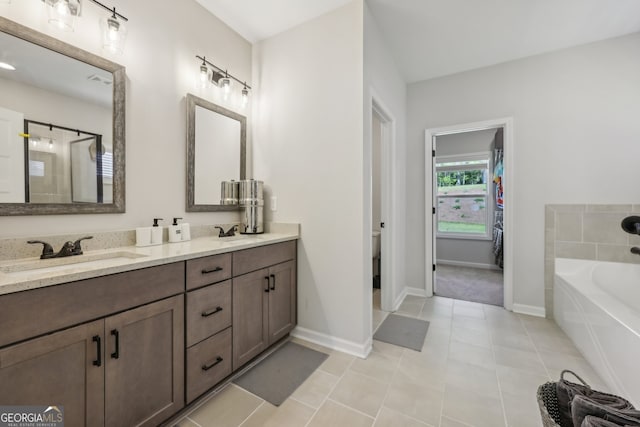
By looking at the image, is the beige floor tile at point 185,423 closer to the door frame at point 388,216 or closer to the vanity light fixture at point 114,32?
the door frame at point 388,216

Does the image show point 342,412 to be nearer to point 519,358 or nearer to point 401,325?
point 401,325

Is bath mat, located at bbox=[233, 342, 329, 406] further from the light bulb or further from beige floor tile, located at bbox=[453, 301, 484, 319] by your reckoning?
the light bulb

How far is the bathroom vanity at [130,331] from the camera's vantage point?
2.96ft

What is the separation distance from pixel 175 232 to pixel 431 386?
6.64ft

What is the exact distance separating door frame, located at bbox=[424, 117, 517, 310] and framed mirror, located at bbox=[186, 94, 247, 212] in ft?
7.49

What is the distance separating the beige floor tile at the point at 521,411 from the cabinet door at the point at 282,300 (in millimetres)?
1518

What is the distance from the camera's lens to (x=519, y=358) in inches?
77.3

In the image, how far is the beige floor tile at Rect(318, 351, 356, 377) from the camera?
182cm

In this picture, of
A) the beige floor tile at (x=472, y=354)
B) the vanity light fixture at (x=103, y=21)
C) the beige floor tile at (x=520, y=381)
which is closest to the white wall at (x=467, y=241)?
the beige floor tile at (x=472, y=354)

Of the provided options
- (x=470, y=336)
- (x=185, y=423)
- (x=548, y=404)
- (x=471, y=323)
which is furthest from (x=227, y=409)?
(x=471, y=323)

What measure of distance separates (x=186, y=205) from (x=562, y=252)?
3.62 metres

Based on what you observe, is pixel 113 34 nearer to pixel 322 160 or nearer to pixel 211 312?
pixel 322 160

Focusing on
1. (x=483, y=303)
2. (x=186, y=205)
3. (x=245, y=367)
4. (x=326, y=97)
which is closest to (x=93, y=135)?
(x=186, y=205)

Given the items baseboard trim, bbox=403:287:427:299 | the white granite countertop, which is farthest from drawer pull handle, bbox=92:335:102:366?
baseboard trim, bbox=403:287:427:299
